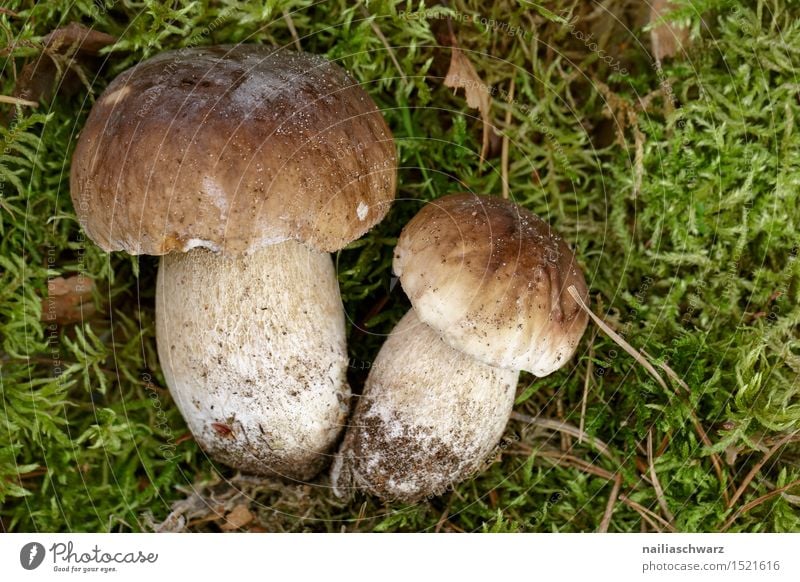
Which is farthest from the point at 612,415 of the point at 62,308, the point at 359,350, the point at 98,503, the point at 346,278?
the point at 62,308

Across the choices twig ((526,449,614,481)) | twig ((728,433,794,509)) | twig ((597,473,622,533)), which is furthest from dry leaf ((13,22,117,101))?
twig ((728,433,794,509))

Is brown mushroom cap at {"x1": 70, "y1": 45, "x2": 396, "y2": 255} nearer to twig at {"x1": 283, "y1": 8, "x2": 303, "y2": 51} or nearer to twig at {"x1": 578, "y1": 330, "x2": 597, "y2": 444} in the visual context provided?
twig at {"x1": 283, "y1": 8, "x2": 303, "y2": 51}

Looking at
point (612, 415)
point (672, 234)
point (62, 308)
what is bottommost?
point (612, 415)

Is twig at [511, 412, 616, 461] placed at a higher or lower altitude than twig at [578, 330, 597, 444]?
lower

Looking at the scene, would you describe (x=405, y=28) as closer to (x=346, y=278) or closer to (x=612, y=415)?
(x=346, y=278)

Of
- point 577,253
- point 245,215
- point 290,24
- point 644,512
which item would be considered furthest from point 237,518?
Result: point 290,24

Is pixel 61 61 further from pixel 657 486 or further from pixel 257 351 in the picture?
pixel 657 486
